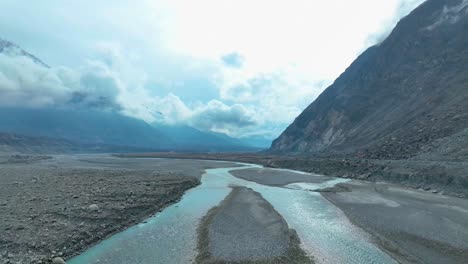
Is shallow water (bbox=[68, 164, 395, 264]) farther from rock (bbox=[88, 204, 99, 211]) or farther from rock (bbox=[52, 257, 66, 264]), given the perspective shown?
rock (bbox=[88, 204, 99, 211])

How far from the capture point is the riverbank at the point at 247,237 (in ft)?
79.5

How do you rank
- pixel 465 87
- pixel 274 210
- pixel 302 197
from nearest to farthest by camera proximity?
pixel 274 210
pixel 302 197
pixel 465 87

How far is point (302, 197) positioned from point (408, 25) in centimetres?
13096

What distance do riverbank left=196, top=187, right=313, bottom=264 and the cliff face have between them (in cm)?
4172

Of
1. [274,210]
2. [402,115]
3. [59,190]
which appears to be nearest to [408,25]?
[402,115]

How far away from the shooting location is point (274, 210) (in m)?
40.3

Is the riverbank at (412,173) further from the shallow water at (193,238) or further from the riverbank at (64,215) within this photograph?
the riverbank at (64,215)

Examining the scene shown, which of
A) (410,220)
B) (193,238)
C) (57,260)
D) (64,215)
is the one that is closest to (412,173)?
(410,220)

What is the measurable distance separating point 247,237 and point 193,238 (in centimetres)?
454

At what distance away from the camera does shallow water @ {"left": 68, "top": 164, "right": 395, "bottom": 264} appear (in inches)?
961

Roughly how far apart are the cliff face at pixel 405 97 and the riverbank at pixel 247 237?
41.7 meters

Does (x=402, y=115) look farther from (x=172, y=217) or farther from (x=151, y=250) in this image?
(x=151, y=250)

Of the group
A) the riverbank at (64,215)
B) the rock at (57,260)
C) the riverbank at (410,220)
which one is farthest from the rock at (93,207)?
the riverbank at (410,220)

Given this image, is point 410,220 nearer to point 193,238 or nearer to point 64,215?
point 193,238
